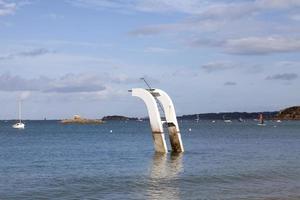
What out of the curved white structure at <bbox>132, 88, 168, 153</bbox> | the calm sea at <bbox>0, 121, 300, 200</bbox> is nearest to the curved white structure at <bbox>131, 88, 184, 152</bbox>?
the curved white structure at <bbox>132, 88, 168, 153</bbox>

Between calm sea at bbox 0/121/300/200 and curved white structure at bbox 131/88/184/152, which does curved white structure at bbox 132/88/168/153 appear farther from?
calm sea at bbox 0/121/300/200

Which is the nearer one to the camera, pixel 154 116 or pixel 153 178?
pixel 153 178

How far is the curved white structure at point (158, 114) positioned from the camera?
48812 millimetres

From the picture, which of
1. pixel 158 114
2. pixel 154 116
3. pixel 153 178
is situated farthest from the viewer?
pixel 154 116

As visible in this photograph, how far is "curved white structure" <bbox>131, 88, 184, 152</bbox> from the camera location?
4881 cm

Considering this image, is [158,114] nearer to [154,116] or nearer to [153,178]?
[154,116]

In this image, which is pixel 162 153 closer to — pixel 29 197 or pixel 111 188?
pixel 111 188

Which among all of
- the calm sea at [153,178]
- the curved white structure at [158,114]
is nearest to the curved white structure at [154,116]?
the curved white structure at [158,114]

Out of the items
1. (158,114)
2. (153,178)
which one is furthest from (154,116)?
(153,178)

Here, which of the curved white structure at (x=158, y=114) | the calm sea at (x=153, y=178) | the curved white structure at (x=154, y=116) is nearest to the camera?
the calm sea at (x=153, y=178)

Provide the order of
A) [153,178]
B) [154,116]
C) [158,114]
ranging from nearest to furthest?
[153,178], [158,114], [154,116]

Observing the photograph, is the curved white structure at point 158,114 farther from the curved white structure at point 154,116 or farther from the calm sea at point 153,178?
the calm sea at point 153,178

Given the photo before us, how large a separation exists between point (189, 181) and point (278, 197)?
736 centimetres

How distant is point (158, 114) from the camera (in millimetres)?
48719
